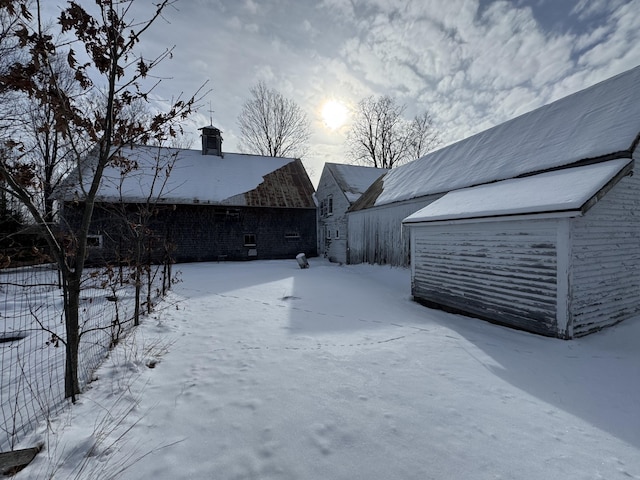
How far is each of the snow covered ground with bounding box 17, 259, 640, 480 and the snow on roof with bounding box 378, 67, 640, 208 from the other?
4344 mm

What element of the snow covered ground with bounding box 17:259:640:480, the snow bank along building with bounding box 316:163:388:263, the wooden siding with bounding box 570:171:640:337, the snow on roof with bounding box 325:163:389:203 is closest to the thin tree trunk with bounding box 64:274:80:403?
the snow covered ground with bounding box 17:259:640:480

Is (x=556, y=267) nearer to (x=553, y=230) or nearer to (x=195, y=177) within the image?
(x=553, y=230)

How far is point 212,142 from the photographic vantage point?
72.2 ft

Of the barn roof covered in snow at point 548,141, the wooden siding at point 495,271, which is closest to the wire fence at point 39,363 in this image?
the wooden siding at point 495,271

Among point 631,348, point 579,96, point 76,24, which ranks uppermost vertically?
point 579,96

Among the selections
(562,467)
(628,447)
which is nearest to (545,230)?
(628,447)

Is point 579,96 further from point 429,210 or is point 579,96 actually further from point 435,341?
point 435,341

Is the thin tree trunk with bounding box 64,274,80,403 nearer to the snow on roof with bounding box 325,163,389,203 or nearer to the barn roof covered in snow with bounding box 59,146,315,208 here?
the barn roof covered in snow with bounding box 59,146,315,208

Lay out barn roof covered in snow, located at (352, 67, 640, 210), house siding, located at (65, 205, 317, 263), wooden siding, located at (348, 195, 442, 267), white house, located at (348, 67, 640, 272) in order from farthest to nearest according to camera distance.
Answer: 1. house siding, located at (65, 205, 317, 263)
2. wooden siding, located at (348, 195, 442, 267)
3. white house, located at (348, 67, 640, 272)
4. barn roof covered in snow, located at (352, 67, 640, 210)

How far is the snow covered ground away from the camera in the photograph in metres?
2.43

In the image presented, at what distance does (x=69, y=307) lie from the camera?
9.98 ft

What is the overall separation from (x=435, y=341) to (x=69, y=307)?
560 centimetres

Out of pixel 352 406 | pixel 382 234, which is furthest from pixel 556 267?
pixel 382 234

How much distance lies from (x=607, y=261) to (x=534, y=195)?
76.4 inches
